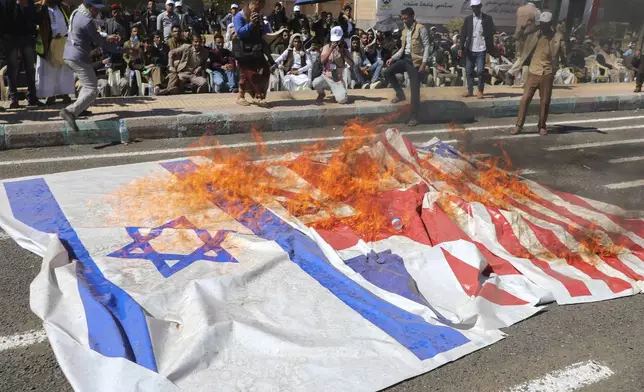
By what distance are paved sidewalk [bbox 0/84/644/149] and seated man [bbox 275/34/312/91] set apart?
0.59 m

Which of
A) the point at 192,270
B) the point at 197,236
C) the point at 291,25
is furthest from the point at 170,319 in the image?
the point at 291,25

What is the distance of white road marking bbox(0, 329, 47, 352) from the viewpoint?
2.80m

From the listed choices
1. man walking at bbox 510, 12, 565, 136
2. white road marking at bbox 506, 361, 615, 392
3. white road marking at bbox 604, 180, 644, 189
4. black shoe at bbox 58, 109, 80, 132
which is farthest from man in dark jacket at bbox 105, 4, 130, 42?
white road marking at bbox 506, 361, 615, 392

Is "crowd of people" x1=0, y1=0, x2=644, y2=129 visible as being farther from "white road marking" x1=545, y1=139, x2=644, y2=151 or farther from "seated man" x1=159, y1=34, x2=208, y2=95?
"white road marking" x1=545, y1=139, x2=644, y2=151

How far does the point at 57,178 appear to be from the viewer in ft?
16.4

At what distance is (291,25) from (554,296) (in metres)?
13.8

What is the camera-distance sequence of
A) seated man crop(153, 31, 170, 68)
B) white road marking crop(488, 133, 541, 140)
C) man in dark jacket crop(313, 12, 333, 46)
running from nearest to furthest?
white road marking crop(488, 133, 541, 140), seated man crop(153, 31, 170, 68), man in dark jacket crop(313, 12, 333, 46)

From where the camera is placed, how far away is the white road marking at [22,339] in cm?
280

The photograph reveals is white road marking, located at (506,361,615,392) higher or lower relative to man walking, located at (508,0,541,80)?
lower

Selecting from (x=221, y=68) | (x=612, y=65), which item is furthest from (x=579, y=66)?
(x=221, y=68)

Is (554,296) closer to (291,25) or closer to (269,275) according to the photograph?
(269,275)

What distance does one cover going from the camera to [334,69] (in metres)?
9.81

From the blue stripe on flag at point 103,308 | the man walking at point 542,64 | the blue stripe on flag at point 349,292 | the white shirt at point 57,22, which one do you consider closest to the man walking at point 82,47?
the white shirt at point 57,22

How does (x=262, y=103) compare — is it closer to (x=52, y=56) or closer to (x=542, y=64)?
(x=52, y=56)
